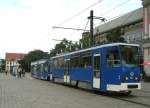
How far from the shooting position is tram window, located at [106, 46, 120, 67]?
22.2 m

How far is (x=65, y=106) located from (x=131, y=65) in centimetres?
684

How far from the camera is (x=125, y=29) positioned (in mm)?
70500

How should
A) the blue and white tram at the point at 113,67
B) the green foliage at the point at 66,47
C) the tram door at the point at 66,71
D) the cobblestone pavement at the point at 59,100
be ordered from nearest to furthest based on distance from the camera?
the cobblestone pavement at the point at 59,100 → the blue and white tram at the point at 113,67 → the tram door at the point at 66,71 → the green foliage at the point at 66,47

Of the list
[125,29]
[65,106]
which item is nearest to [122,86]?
[65,106]

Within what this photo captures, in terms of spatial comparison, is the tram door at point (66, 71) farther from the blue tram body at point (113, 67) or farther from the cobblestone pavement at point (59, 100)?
the cobblestone pavement at point (59, 100)

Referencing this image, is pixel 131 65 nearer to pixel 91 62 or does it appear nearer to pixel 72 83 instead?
pixel 91 62

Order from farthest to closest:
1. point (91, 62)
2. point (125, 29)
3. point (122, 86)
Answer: point (125, 29)
point (91, 62)
point (122, 86)

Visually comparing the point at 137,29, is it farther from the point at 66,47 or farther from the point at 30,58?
the point at 30,58

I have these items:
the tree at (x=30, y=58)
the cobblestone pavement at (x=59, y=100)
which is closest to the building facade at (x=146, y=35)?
the cobblestone pavement at (x=59, y=100)

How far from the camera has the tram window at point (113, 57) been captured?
22.2 metres

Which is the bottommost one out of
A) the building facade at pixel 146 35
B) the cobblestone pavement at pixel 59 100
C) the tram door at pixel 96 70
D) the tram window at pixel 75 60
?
the cobblestone pavement at pixel 59 100

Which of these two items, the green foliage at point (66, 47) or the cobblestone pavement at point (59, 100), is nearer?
the cobblestone pavement at point (59, 100)

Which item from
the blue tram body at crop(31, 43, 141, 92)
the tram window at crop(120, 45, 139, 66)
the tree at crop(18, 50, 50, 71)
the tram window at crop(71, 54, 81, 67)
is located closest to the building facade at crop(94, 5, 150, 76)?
the tram window at crop(71, 54, 81, 67)

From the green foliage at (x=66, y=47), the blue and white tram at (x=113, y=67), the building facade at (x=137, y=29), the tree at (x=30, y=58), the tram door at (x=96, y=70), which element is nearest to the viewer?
the blue and white tram at (x=113, y=67)
